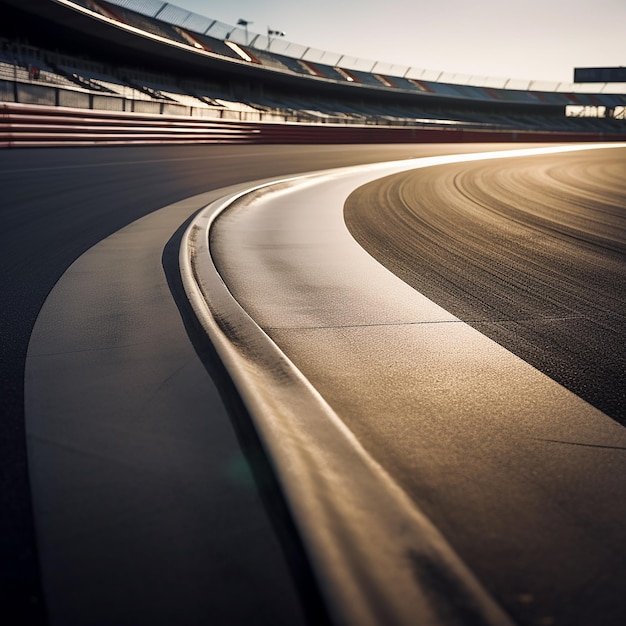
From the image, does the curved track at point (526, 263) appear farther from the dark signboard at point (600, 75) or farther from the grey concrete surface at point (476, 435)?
the dark signboard at point (600, 75)

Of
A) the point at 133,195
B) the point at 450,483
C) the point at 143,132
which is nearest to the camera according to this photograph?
the point at 450,483

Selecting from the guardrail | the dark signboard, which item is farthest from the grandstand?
the dark signboard

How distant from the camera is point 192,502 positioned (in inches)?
61.6

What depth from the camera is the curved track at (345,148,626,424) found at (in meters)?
2.89

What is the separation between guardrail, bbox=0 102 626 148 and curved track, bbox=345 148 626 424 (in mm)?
7844

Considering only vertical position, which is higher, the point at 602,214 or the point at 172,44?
the point at 172,44

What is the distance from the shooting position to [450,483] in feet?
5.70

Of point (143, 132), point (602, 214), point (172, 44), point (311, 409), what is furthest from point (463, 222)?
point (172, 44)

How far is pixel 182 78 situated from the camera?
144ft

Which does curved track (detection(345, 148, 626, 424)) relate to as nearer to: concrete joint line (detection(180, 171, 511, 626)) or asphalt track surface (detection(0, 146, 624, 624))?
asphalt track surface (detection(0, 146, 624, 624))

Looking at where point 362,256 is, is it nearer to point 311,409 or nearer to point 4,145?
point 311,409

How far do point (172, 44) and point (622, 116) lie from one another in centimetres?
7901

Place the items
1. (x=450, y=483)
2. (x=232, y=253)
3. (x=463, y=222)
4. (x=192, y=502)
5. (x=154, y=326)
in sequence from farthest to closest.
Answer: (x=463, y=222) < (x=232, y=253) < (x=154, y=326) < (x=450, y=483) < (x=192, y=502)

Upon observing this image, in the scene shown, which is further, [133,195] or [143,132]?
[143,132]
